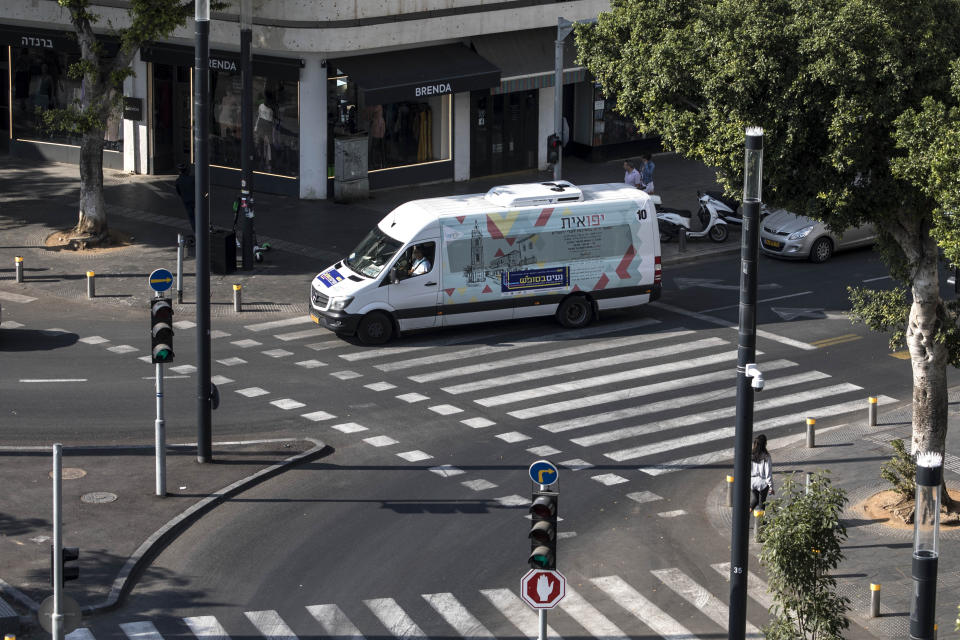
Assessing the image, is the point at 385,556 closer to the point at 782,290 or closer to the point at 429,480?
the point at 429,480

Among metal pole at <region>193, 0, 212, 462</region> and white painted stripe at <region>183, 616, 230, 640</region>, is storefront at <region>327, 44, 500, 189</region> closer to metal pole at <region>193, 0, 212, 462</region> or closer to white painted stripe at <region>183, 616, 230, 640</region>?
metal pole at <region>193, 0, 212, 462</region>

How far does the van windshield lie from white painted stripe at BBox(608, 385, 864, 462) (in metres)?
6.63

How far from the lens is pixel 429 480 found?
20.4 metres

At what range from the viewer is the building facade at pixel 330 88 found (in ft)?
121

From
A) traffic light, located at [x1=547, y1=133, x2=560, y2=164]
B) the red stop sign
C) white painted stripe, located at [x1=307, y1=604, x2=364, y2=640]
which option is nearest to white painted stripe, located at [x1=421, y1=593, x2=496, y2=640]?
white painted stripe, located at [x1=307, y1=604, x2=364, y2=640]

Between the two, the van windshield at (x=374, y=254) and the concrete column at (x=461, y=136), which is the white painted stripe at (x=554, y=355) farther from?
the concrete column at (x=461, y=136)

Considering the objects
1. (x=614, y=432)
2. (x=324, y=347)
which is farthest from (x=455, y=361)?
(x=614, y=432)

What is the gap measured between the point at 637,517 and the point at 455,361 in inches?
278

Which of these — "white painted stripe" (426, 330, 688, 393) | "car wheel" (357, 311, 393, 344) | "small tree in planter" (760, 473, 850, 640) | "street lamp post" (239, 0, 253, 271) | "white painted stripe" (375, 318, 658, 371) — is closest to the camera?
"small tree in planter" (760, 473, 850, 640)

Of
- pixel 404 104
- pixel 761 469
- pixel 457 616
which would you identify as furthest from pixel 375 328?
pixel 404 104

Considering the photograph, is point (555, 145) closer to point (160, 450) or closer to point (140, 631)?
point (160, 450)

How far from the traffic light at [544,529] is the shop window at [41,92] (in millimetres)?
29828

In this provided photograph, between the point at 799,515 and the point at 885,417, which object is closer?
the point at 799,515

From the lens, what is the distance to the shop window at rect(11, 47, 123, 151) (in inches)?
1618
